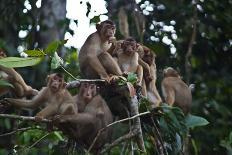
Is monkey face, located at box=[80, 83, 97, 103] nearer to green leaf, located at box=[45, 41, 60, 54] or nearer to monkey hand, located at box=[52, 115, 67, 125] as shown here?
monkey hand, located at box=[52, 115, 67, 125]

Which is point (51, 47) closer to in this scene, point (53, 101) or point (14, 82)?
point (53, 101)

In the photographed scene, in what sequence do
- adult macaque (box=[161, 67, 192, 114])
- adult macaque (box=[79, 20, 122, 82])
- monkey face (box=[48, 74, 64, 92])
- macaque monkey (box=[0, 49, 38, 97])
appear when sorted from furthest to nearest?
1. adult macaque (box=[161, 67, 192, 114])
2. adult macaque (box=[79, 20, 122, 82])
3. macaque monkey (box=[0, 49, 38, 97])
4. monkey face (box=[48, 74, 64, 92])

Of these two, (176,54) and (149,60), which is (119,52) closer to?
(149,60)

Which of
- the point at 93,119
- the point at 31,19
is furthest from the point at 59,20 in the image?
the point at 93,119

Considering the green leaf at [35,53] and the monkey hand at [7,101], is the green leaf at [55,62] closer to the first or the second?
the green leaf at [35,53]

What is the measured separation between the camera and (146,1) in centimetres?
1066

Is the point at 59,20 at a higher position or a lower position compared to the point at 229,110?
higher

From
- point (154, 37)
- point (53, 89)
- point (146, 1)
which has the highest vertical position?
point (146, 1)

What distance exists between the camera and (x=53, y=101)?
674cm

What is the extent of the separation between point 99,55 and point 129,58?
0.42 meters

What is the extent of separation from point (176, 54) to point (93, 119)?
4.54 metres

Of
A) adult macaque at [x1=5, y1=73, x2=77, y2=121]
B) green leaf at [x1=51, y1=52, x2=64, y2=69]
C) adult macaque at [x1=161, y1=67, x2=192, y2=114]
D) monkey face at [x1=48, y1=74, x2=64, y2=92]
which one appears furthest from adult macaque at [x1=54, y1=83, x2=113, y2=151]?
adult macaque at [x1=161, y1=67, x2=192, y2=114]

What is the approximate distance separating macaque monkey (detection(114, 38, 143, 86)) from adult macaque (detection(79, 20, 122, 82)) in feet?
0.73

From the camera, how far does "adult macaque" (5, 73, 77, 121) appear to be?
6.51m
